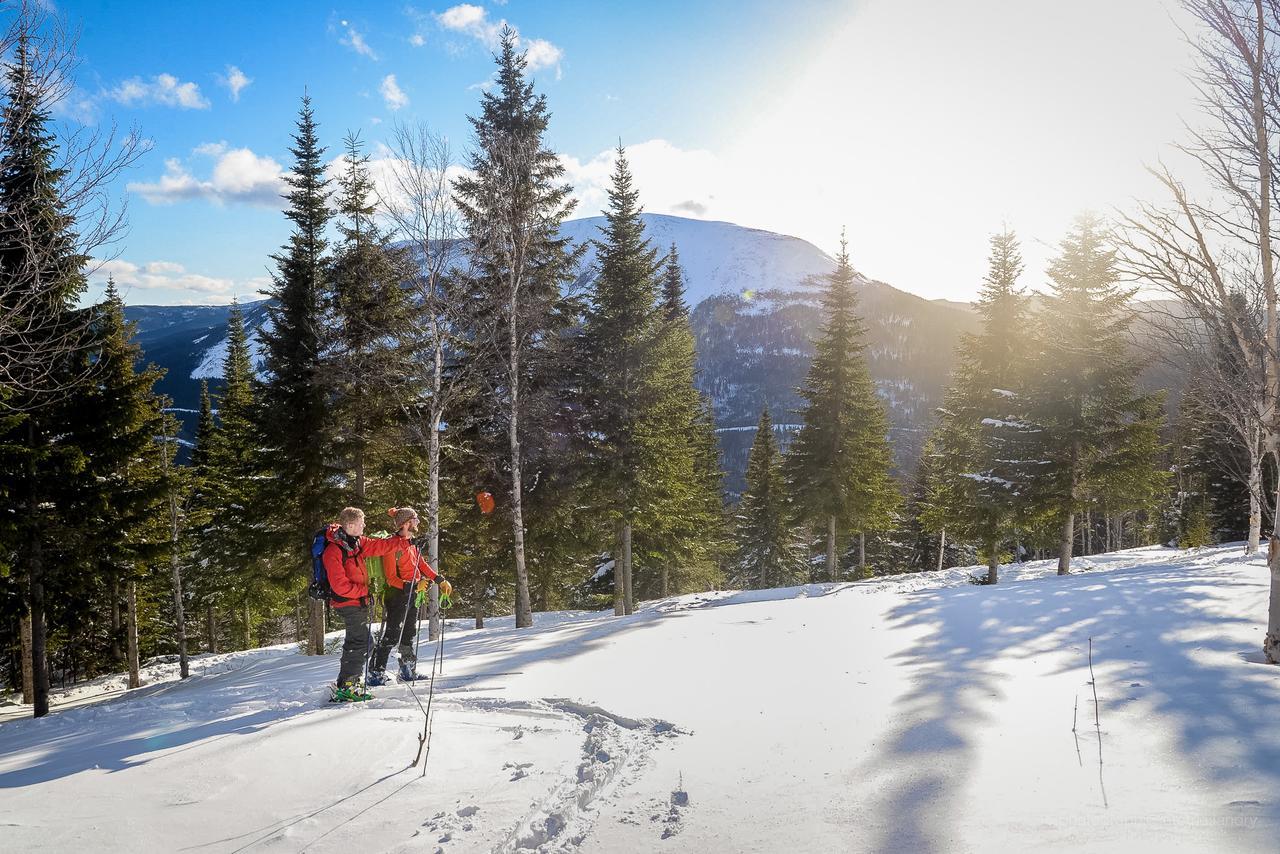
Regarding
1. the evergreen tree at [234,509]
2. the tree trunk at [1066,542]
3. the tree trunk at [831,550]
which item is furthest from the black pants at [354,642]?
the tree trunk at [831,550]

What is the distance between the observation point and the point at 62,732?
7.29 metres

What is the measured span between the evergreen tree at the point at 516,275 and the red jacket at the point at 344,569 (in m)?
8.27

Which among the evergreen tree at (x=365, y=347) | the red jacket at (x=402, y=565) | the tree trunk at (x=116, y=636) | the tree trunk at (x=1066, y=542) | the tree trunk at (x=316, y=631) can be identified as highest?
the evergreen tree at (x=365, y=347)

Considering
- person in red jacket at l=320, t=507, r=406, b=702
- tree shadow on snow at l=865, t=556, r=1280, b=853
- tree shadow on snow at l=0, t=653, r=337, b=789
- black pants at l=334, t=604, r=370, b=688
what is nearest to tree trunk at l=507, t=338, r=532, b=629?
tree shadow on snow at l=0, t=653, r=337, b=789

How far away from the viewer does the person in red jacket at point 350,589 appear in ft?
21.7

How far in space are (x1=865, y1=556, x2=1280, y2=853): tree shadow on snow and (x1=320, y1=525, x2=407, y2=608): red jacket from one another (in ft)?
17.5

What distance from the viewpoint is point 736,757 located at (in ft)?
15.3

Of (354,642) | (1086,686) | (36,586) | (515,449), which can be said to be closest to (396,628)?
(354,642)

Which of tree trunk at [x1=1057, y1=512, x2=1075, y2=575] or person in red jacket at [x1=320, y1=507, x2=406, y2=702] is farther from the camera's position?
tree trunk at [x1=1057, y1=512, x2=1075, y2=575]

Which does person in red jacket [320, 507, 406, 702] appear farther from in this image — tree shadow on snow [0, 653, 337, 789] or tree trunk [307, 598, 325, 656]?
tree trunk [307, 598, 325, 656]

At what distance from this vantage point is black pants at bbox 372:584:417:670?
745 centimetres

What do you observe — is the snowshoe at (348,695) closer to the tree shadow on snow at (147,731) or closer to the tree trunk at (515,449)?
the tree shadow on snow at (147,731)

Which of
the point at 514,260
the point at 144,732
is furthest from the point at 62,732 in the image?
the point at 514,260

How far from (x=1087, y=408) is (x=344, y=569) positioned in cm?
2058
